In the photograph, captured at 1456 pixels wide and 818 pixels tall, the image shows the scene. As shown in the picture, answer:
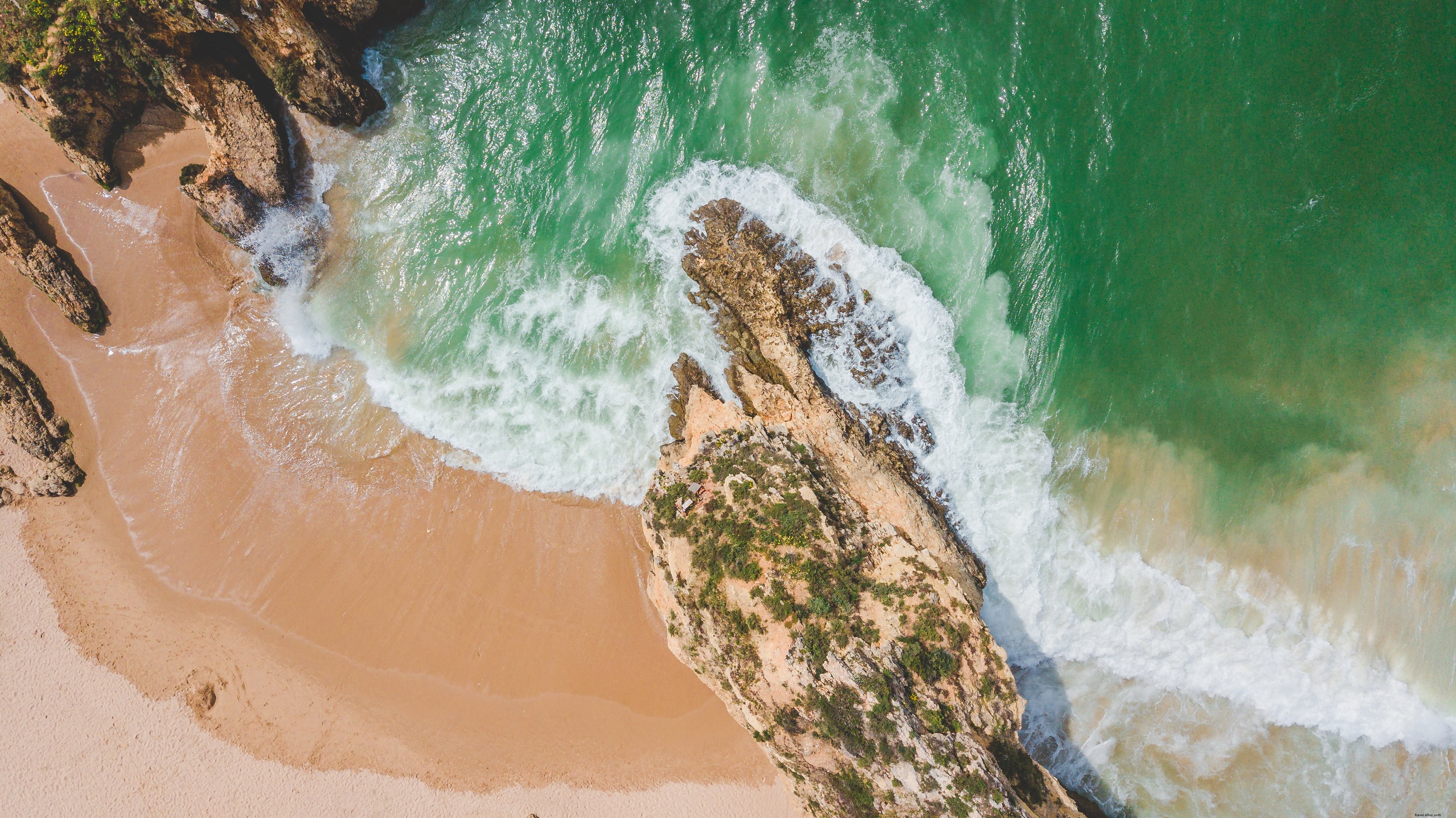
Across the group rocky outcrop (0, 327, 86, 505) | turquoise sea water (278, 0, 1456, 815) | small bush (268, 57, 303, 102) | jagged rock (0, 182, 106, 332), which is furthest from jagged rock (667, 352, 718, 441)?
rocky outcrop (0, 327, 86, 505)

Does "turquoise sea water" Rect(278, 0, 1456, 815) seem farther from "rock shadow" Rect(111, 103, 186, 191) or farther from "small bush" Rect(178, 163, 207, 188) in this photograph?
"rock shadow" Rect(111, 103, 186, 191)

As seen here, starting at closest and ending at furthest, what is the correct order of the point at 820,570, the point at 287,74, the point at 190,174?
the point at 820,570 → the point at 287,74 → the point at 190,174

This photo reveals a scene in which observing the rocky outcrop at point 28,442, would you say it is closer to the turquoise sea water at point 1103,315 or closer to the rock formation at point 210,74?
the rock formation at point 210,74

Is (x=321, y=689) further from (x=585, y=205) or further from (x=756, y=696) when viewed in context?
(x=585, y=205)

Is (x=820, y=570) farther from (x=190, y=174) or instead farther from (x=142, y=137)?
(x=142, y=137)

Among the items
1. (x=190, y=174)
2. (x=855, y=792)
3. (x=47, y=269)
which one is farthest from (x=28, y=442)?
(x=855, y=792)

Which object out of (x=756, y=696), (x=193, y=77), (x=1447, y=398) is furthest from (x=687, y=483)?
(x=1447, y=398)
